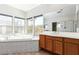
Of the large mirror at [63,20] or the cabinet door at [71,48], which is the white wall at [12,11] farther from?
the cabinet door at [71,48]

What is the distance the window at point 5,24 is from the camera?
1.76 m

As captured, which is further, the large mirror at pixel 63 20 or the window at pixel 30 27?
the large mirror at pixel 63 20

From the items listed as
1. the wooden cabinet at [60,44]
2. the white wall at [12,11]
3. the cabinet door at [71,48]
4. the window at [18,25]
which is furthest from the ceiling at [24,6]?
the cabinet door at [71,48]

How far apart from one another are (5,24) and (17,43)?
379 millimetres

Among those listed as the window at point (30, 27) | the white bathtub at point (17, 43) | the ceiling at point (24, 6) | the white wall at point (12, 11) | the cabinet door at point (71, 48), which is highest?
the ceiling at point (24, 6)

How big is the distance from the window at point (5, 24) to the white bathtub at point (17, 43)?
83mm

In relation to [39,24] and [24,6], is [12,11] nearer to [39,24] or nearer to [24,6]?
[24,6]

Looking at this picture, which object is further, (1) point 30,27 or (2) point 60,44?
(2) point 60,44

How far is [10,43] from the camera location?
1.84m

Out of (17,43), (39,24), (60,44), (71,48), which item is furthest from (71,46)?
(17,43)

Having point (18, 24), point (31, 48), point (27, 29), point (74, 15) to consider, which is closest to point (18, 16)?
point (18, 24)

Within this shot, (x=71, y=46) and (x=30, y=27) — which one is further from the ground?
(x=30, y=27)

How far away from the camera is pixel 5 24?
1.80 meters
